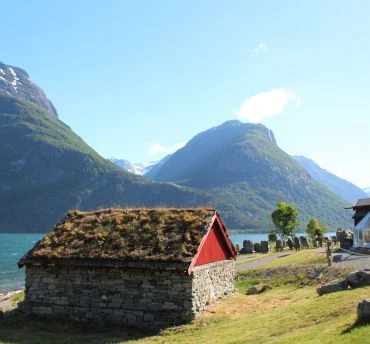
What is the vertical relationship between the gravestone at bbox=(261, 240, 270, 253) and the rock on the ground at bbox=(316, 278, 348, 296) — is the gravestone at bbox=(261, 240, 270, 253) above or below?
above

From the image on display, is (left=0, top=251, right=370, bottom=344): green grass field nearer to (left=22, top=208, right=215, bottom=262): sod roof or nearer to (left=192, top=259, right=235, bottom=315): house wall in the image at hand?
(left=192, top=259, right=235, bottom=315): house wall

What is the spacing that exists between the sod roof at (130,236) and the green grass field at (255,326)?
3496mm

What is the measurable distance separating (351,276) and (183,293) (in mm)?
8272

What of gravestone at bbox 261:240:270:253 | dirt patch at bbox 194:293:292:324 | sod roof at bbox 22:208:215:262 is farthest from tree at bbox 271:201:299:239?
sod roof at bbox 22:208:215:262

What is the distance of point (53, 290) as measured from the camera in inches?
990

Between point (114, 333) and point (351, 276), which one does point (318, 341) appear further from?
point (114, 333)

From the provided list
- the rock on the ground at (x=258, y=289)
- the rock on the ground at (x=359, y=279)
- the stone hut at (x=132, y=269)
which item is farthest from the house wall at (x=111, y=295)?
the rock on the ground at (x=258, y=289)

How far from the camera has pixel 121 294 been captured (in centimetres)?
2364

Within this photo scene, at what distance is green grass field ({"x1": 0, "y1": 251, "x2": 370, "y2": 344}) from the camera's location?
49.5 ft

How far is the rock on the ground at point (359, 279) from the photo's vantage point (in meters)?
22.3

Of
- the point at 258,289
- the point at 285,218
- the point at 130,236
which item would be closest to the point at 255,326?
the point at 130,236

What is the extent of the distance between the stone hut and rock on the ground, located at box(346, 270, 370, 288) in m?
7.27

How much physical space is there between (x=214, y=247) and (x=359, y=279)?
8021 millimetres

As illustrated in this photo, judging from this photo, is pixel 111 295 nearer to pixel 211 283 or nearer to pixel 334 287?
pixel 211 283
